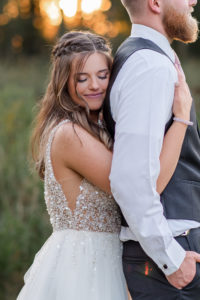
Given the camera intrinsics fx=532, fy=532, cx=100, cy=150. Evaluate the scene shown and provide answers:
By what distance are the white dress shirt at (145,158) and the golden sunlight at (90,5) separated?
11.9 m

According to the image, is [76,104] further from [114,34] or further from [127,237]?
[114,34]

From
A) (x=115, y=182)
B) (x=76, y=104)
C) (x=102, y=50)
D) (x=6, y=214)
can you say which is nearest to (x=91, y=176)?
(x=115, y=182)

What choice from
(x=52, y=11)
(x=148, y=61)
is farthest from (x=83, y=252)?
(x=52, y=11)

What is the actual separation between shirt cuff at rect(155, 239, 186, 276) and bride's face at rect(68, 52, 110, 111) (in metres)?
0.75

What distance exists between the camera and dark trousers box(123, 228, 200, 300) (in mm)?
2072

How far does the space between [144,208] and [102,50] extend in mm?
872

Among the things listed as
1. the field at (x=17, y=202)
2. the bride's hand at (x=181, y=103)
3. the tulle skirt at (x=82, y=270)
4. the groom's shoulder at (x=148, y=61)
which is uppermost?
the groom's shoulder at (x=148, y=61)

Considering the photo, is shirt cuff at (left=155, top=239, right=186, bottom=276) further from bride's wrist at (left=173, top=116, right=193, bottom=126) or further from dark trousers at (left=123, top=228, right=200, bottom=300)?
bride's wrist at (left=173, top=116, right=193, bottom=126)

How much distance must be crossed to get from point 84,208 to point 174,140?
1.82 feet

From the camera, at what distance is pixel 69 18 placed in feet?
54.1

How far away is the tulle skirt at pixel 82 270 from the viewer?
7.80 feet

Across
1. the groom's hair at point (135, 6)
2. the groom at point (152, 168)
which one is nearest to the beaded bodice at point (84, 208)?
the groom at point (152, 168)

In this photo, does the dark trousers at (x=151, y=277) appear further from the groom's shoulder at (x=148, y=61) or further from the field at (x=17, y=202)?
the field at (x=17, y=202)

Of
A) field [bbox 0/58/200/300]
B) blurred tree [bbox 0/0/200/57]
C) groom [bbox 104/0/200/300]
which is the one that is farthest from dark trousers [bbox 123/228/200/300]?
blurred tree [bbox 0/0/200/57]
